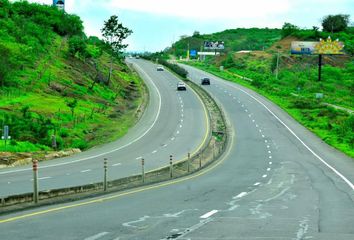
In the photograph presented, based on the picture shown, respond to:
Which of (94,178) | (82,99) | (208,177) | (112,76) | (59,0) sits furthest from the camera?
(59,0)

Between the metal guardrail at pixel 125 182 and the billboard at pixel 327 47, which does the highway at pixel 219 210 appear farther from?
the billboard at pixel 327 47

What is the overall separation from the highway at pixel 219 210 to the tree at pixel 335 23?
162 meters

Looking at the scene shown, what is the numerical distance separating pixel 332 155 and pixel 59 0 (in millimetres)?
80665

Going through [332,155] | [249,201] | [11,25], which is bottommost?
[332,155]

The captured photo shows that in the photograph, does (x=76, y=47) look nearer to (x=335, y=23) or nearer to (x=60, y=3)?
(x=60, y=3)

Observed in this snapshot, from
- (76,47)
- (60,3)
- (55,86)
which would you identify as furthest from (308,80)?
(55,86)

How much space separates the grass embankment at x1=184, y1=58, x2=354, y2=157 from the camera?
66188 mm

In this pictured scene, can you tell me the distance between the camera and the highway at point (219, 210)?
11938 mm

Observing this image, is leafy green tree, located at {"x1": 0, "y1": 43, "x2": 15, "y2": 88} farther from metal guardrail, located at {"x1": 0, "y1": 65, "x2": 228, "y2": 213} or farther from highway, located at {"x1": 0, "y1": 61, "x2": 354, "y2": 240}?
highway, located at {"x1": 0, "y1": 61, "x2": 354, "y2": 240}

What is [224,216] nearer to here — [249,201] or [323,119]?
[249,201]

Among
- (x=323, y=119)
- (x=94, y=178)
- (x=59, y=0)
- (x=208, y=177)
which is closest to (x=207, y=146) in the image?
(x=208, y=177)

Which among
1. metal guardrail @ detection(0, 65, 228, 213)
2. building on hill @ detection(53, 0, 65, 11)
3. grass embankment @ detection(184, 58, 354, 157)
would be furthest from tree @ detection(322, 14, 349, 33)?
metal guardrail @ detection(0, 65, 228, 213)

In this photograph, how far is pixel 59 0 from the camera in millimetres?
117688

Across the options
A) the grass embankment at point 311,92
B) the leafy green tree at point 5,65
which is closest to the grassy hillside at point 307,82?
the grass embankment at point 311,92
